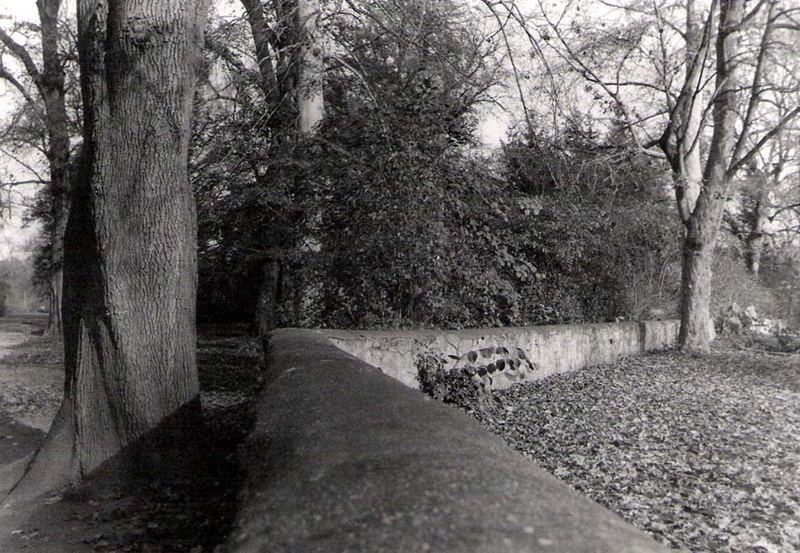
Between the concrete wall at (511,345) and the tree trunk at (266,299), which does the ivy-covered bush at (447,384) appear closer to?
the concrete wall at (511,345)

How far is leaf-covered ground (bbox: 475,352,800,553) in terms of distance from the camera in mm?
3955

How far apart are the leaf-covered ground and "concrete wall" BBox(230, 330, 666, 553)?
7.55 feet

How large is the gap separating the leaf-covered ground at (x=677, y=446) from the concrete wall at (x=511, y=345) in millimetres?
312

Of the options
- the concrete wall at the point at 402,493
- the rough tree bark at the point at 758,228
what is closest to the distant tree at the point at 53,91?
the concrete wall at the point at 402,493

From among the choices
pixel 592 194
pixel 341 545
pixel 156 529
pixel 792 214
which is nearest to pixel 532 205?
pixel 592 194

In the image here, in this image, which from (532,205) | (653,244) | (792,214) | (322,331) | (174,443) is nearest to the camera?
(174,443)

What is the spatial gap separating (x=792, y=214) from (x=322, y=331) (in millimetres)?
28387

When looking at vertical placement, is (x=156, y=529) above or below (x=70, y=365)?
below

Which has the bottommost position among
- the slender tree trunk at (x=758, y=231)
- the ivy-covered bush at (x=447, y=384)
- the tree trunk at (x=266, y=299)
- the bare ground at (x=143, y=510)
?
the bare ground at (x=143, y=510)

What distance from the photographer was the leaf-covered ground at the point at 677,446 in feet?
13.0

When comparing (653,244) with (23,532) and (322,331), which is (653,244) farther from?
(23,532)

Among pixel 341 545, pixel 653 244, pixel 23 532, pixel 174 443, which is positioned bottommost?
pixel 23 532

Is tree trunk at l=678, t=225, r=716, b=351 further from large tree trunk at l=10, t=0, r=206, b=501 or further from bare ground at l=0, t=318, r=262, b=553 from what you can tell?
large tree trunk at l=10, t=0, r=206, b=501

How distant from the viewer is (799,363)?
451 inches
